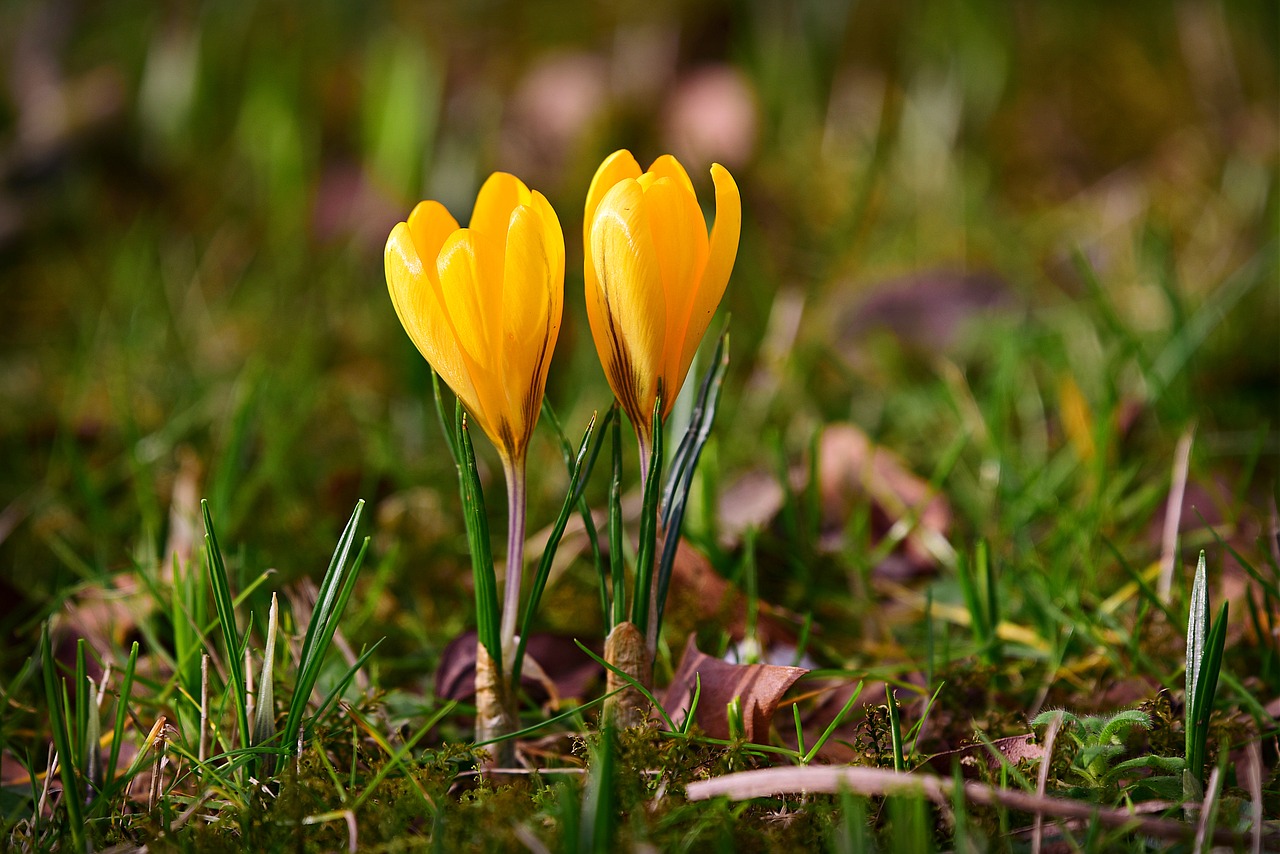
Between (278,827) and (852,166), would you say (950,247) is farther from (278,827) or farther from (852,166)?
(278,827)

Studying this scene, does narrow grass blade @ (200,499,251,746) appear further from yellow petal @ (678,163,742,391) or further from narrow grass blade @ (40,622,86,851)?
yellow petal @ (678,163,742,391)

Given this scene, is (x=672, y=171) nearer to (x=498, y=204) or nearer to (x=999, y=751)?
(x=498, y=204)

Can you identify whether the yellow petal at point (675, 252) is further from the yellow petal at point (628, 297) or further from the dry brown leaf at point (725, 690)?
the dry brown leaf at point (725, 690)

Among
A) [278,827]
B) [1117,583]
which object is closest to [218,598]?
[278,827]

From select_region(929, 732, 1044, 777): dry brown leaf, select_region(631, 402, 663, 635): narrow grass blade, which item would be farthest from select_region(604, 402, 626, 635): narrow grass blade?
select_region(929, 732, 1044, 777): dry brown leaf

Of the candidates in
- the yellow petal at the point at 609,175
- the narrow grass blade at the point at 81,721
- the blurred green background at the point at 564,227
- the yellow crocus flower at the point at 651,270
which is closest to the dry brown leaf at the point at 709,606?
the blurred green background at the point at 564,227

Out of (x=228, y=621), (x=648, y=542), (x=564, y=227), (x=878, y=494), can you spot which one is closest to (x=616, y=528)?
(x=648, y=542)
